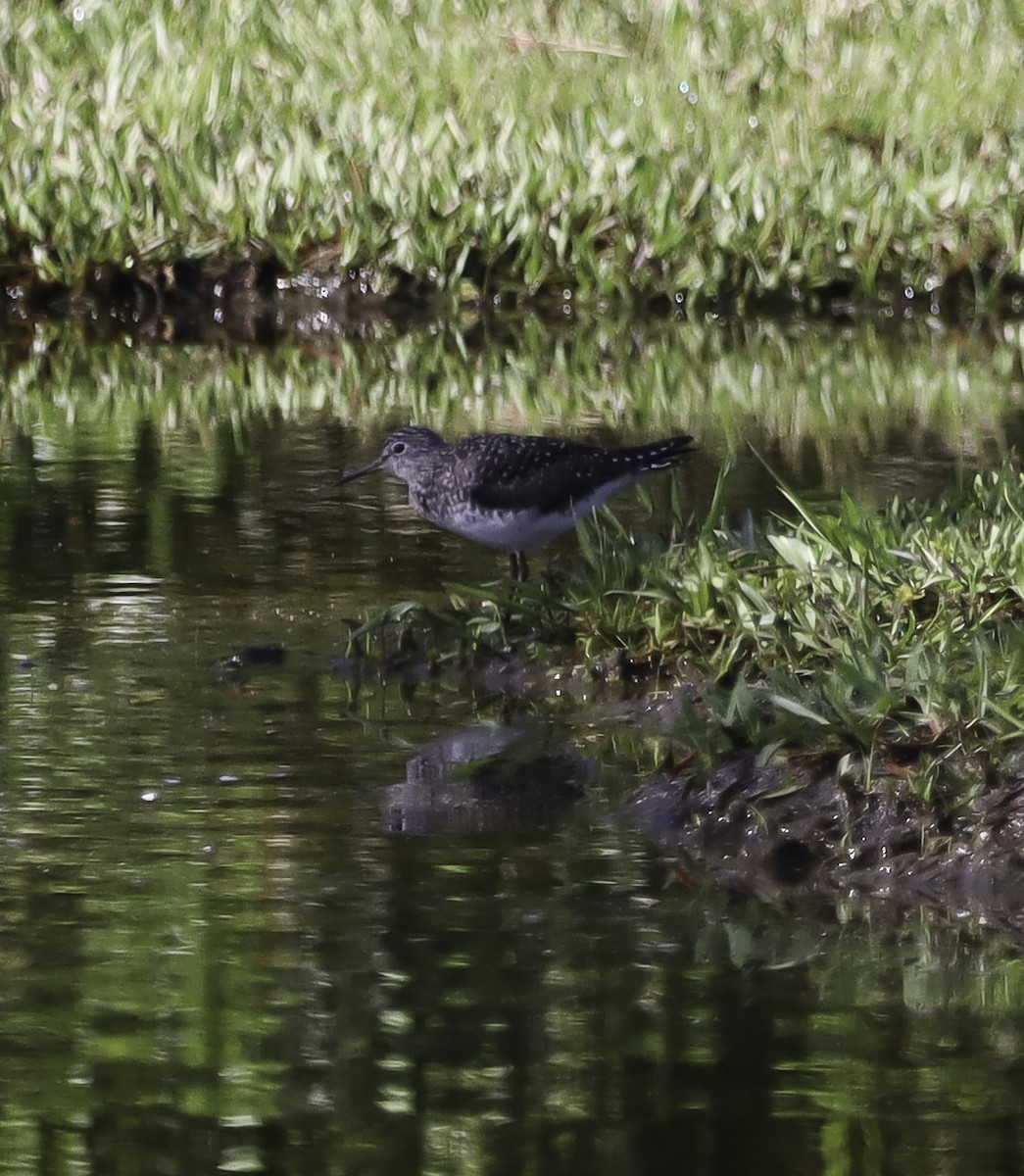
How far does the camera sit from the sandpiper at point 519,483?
759 cm

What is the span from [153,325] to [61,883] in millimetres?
9415

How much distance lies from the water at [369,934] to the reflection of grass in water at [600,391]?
5.49ft

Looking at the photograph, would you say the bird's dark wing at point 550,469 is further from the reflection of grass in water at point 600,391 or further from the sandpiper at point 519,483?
the reflection of grass in water at point 600,391

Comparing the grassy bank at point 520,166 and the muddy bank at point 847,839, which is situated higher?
the grassy bank at point 520,166

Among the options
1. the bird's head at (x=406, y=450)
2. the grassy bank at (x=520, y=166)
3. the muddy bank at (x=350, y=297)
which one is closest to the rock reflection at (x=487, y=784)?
the bird's head at (x=406, y=450)

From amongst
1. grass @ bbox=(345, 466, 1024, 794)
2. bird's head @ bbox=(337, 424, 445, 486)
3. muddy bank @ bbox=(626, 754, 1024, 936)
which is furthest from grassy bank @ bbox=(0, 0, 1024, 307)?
muddy bank @ bbox=(626, 754, 1024, 936)

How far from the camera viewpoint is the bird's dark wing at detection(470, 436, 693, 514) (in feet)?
24.9

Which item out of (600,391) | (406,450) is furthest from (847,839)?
(600,391)

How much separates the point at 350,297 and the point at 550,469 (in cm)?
728

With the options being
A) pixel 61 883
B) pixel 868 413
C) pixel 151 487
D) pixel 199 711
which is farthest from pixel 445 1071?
pixel 868 413

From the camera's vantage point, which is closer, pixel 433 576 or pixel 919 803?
pixel 919 803

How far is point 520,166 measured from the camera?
1488cm

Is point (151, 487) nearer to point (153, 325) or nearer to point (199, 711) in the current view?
point (199, 711)

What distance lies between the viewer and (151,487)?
9.59 meters
